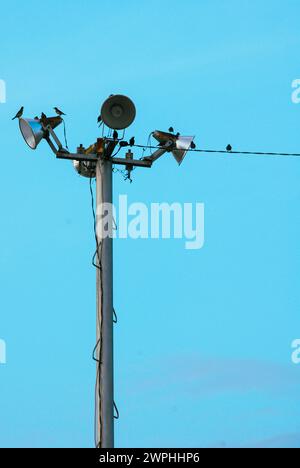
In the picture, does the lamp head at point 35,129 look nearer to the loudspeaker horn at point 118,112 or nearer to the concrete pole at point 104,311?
the loudspeaker horn at point 118,112

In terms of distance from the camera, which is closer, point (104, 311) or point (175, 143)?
point (104, 311)

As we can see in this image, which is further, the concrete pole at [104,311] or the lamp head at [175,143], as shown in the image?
the lamp head at [175,143]

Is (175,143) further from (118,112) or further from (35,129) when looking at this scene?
(35,129)

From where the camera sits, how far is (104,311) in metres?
23.6

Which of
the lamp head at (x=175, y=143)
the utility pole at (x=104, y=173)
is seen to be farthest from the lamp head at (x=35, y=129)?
the lamp head at (x=175, y=143)

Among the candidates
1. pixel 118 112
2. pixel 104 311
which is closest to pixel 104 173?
pixel 118 112

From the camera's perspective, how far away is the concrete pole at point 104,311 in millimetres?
23250

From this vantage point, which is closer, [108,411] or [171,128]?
[108,411]

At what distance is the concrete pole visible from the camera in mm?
23250

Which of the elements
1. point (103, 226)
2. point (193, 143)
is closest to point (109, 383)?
point (103, 226)

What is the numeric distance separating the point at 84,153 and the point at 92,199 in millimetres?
708

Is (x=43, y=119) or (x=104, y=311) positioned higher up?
(x=43, y=119)
